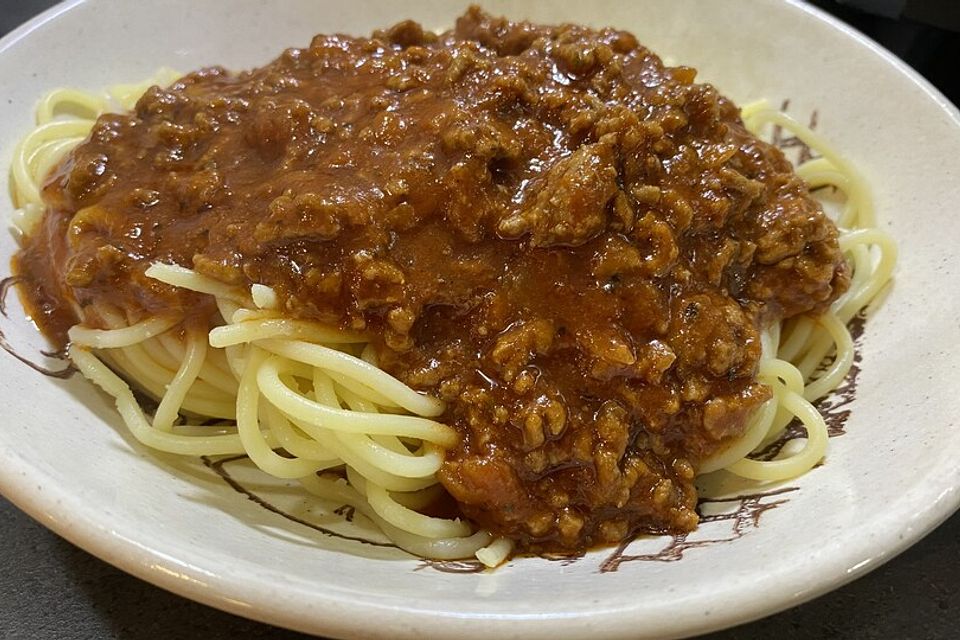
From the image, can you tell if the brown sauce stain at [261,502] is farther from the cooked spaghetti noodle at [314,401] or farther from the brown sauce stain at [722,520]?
the brown sauce stain at [722,520]

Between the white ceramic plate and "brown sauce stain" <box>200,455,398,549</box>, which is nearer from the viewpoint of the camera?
the white ceramic plate

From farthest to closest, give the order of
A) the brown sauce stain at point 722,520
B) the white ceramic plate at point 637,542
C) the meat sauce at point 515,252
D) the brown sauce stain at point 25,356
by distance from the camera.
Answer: the brown sauce stain at point 25,356
the meat sauce at point 515,252
the brown sauce stain at point 722,520
the white ceramic plate at point 637,542

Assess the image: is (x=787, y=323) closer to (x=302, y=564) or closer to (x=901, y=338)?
(x=901, y=338)

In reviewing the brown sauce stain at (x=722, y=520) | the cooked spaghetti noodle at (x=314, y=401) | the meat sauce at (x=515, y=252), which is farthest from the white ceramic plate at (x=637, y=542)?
the meat sauce at (x=515, y=252)

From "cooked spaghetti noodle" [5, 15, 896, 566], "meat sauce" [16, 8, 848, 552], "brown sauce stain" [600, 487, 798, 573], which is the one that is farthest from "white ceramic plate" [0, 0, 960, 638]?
"meat sauce" [16, 8, 848, 552]

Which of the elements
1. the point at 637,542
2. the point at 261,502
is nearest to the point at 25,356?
the point at 261,502

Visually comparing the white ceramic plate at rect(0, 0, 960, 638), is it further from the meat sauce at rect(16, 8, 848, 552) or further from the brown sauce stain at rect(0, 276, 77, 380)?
the meat sauce at rect(16, 8, 848, 552)
